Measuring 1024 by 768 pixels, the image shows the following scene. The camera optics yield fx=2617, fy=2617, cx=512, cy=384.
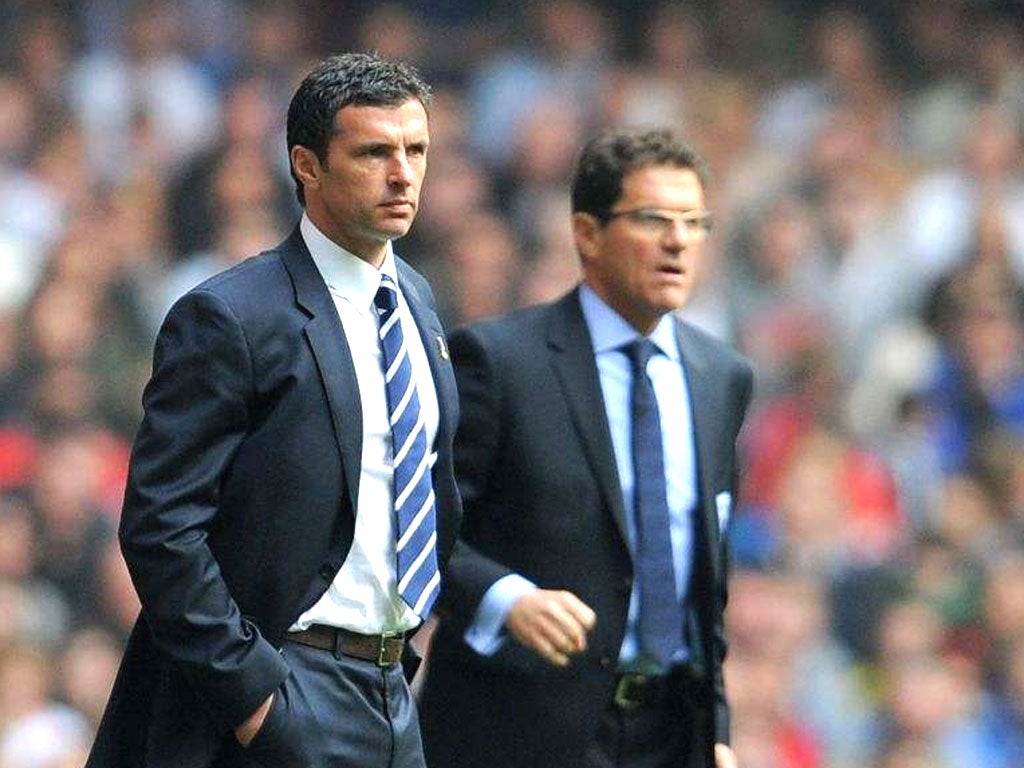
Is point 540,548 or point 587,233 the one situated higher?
point 587,233

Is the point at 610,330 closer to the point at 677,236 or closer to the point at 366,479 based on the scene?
the point at 677,236

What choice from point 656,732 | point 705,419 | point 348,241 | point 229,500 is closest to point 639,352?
point 705,419

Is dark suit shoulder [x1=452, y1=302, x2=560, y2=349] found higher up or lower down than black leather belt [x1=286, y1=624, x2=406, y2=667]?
higher up

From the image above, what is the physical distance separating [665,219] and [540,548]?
0.75m

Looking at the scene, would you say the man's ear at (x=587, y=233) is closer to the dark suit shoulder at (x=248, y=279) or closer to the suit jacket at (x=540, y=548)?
the suit jacket at (x=540, y=548)

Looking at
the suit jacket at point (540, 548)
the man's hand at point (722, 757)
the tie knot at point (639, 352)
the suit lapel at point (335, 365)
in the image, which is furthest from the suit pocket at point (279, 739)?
the tie knot at point (639, 352)

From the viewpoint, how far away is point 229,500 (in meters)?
4.33

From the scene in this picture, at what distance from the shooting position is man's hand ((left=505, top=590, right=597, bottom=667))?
16.1 ft

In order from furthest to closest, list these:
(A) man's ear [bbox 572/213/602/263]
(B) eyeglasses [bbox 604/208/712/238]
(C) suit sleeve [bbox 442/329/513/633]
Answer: (A) man's ear [bbox 572/213/602/263] → (B) eyeglasses [bbox 604/208/712/238] → (C) suit sleeve [bbox 442/329/513/633]


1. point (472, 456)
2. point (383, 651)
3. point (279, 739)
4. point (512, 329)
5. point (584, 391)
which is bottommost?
point (279, 739)

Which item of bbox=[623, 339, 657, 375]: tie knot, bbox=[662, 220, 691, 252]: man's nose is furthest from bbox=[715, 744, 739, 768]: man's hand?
bbox=[662, 220, 691, 252]: man's nose

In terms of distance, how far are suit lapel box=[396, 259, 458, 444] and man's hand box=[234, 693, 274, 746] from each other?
2.10 ft

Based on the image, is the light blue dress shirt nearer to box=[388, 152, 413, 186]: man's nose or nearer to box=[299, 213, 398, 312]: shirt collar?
box=[299, 213, 398, 312]: shirt collar

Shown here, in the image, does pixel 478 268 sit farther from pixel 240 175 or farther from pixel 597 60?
pixel 597 60
